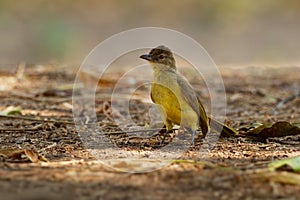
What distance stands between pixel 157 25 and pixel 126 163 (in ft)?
44.4

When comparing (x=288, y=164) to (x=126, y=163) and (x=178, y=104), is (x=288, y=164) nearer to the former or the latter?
(x=126, y=163)

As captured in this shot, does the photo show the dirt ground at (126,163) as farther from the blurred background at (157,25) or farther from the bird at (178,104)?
the blurred background at (157,25)

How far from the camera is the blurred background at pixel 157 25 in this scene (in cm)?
1395

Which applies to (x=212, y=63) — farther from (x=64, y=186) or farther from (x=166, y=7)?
(x=64, y=186)

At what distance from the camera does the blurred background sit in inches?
549

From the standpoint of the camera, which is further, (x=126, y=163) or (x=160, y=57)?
(x=160, y=57)

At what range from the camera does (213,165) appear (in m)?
3.63

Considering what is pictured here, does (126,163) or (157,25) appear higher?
(157,25)

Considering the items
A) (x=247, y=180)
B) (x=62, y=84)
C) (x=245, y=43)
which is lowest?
(x=247, y=180)

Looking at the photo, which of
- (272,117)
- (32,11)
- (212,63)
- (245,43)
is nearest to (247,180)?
(272,117)

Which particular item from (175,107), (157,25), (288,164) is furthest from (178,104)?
(157,25)

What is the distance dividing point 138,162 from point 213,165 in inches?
17.0

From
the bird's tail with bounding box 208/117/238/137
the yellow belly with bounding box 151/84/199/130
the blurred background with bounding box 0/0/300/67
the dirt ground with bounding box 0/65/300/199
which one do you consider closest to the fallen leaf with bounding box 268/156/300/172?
the dirt ground with bounding box 0/65/300/199

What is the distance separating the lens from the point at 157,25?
16953 millimetres
